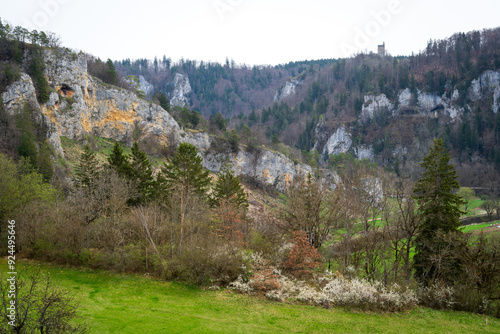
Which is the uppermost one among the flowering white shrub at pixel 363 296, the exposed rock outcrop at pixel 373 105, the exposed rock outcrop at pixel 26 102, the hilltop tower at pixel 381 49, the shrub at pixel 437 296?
the hilltop tower at pixel 381 49

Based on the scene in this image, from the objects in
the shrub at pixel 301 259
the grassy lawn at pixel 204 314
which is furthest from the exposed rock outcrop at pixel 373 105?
the grassy lawn at pixel 204 314

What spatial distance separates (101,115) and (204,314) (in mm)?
55031

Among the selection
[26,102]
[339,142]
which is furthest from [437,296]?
[339,142]

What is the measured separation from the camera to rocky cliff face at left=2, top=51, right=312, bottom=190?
45219 mm

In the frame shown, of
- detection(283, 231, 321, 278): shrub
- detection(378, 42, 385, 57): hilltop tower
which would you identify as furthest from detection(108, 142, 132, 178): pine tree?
detection(378, 42, 385, 57): hilltop tower

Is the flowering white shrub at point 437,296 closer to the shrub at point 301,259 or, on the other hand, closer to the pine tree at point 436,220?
the pine tree at point 436,220

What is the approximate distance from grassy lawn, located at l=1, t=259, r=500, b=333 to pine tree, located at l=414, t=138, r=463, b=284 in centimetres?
362

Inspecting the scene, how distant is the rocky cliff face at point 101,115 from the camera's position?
1780 inches

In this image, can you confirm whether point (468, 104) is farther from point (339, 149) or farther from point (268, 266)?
point (268, 266)

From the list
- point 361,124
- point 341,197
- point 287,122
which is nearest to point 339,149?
point 361,124

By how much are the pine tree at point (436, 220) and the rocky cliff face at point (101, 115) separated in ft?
154

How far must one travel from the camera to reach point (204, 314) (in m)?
15.1

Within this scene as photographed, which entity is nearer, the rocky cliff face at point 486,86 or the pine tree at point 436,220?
the pine tree at point 436,220

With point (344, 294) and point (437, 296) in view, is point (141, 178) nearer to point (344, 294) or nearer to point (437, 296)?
point (344, 294)
